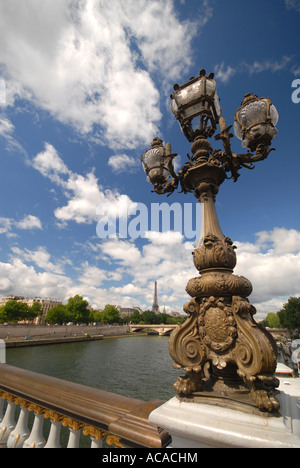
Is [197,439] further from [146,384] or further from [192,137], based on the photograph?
[146,384]

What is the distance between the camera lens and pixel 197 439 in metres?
1.32

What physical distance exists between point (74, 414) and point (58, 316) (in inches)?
2602

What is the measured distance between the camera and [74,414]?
1.73 meters

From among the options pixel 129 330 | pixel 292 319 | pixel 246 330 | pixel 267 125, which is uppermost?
pixel 267 125

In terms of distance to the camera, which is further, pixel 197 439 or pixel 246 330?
pixel 246 330

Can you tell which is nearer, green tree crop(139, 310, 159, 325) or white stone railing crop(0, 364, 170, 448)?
white stone railing crop(0, 364, 170, 448)

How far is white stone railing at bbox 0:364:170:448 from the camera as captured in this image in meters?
1.44

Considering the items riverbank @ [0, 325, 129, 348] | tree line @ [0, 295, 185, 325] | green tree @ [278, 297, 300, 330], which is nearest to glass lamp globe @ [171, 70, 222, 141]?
riverbank @ [0, 325, 129, 348]

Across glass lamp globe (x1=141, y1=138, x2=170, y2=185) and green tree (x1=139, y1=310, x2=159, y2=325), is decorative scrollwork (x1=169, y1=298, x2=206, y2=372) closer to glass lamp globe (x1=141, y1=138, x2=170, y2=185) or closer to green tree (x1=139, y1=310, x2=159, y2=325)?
glass lamp globe (x1=141, y1=138, x2=170, y2=185)

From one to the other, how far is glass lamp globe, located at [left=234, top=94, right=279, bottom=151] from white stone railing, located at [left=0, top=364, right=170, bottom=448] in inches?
111

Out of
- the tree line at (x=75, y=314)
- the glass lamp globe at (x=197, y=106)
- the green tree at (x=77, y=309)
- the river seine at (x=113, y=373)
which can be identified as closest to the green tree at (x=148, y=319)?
the tree line at (x=75, y=314)

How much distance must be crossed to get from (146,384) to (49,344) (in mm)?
27308

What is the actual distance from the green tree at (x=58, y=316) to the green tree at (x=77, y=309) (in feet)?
4.30
